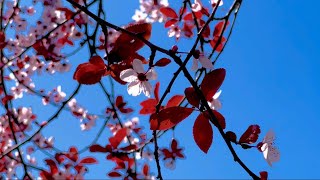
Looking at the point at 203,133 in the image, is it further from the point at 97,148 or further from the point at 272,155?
the point at 97,148

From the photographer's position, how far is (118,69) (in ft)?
4.00

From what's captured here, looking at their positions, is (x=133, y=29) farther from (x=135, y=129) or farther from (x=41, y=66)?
(x=41, y=66)

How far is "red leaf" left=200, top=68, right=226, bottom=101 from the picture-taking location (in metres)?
Answer: 1.10

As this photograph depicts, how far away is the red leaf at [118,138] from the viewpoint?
1669 millimetres

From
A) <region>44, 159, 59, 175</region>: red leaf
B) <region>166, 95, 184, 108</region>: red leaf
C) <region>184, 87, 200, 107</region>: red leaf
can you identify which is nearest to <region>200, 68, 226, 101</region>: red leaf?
<region>184, 87, 200, 107</region>: red leaf

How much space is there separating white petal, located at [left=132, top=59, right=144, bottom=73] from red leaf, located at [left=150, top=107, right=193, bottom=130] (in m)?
0.17

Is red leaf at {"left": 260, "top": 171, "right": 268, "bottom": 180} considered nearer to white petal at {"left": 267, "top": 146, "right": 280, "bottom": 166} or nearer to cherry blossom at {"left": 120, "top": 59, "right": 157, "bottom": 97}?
white petal at {"left": 267, "top": 146, "right": 280, "bottom": 166}

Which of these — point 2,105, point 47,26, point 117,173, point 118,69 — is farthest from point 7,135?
point 118,69

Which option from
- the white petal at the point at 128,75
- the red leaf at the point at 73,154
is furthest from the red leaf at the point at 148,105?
the red leaf at the point at 73,154

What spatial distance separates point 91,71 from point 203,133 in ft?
1.27

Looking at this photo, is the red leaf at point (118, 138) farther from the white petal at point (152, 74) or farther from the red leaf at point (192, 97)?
the red leaf at point (192, 97)

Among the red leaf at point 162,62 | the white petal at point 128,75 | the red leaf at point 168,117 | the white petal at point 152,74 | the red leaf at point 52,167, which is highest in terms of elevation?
the red leaf at point 52,167

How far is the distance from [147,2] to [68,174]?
249 cm

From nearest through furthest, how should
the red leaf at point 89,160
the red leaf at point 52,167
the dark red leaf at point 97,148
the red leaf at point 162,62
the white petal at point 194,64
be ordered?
the red leaf at point 162,62, the white petal at point 194,64, the dark red leaf at point 97,148, the red leaf at point 89,160, the red leaf at point 52,167
